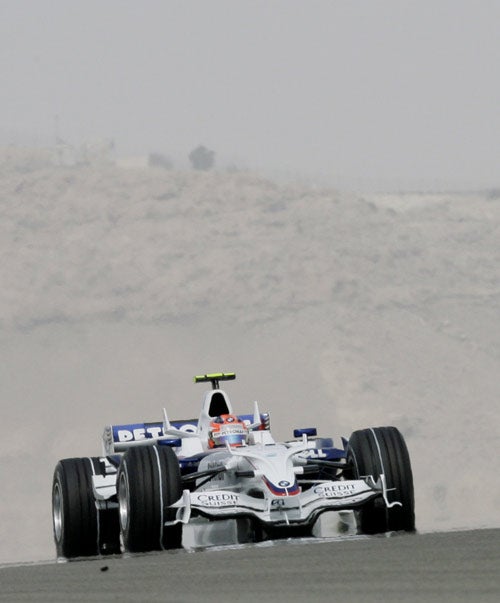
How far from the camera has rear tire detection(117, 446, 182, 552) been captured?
1373cm

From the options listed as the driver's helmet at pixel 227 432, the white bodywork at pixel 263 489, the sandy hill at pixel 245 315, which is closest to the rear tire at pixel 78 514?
the white bodywork at pixel 263 489

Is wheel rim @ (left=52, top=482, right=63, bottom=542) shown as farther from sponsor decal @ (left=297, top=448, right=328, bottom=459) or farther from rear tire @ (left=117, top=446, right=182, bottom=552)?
sponsor decal @ (left=297, top=448, right=328, bottom=459)

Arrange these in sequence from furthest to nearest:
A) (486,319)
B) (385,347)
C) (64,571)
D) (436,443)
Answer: (486,319)
(385,347)
(436,443)
(64,571)

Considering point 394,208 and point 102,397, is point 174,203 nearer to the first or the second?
point 394,208

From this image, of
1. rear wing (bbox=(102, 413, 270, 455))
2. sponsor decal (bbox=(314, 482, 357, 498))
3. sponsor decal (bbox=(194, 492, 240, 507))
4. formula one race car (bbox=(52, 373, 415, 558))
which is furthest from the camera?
rear wing (bbox=(102, 413, 270, 455))

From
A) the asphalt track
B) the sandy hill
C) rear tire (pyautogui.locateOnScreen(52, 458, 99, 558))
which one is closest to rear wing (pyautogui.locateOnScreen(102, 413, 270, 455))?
rear tire (pyautogui.locateOnScreen(52, 458, 99, 558))

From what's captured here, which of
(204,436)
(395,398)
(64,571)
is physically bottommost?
(64,571)

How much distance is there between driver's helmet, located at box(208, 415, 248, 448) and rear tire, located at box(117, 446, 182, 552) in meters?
1.68

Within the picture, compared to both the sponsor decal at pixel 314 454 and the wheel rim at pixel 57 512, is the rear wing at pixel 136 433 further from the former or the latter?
the sponsor decal at pixel 314 454

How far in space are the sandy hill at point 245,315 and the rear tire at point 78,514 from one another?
53340 mm

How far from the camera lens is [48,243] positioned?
3784 inches

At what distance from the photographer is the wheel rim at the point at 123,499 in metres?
13.9

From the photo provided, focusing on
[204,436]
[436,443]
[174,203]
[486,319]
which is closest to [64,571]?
[204,436]

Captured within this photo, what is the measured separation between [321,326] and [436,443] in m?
12.7
